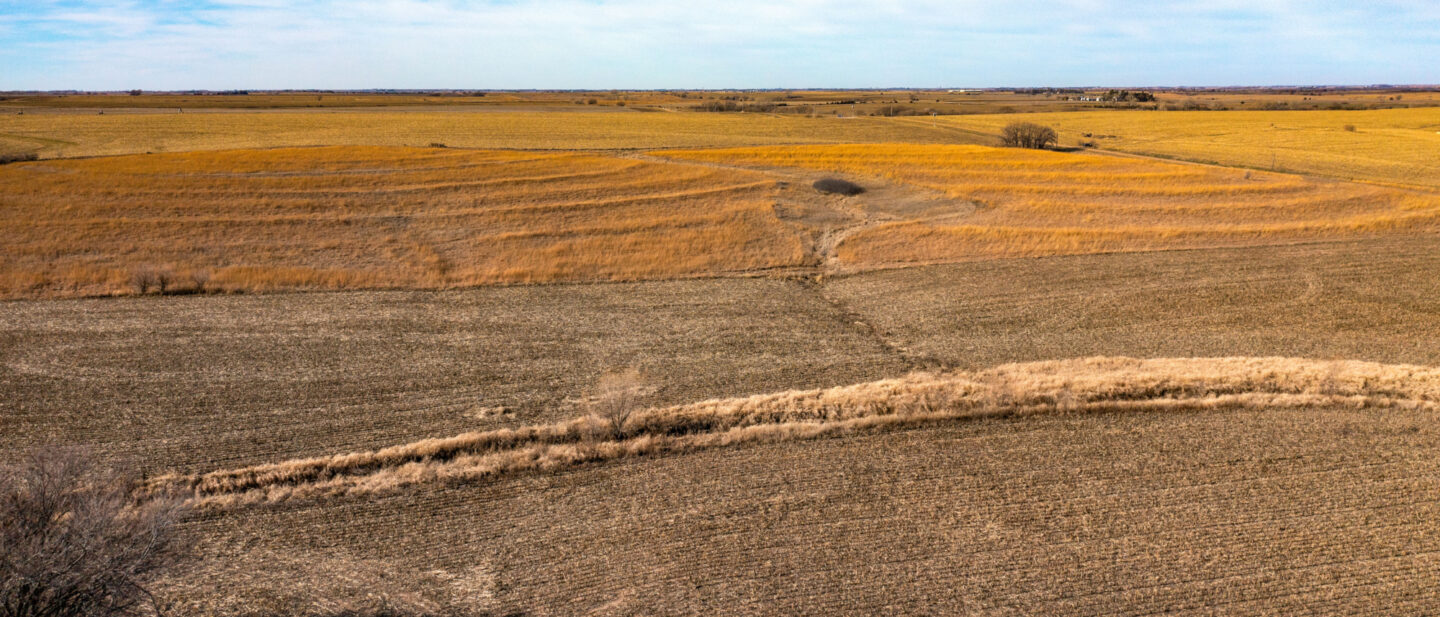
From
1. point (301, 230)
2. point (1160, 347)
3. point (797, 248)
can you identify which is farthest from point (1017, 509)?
point (301, 230)

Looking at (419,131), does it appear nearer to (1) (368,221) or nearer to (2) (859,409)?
(1) (368,221)

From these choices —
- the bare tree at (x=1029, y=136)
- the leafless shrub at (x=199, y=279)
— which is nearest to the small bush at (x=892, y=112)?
the bare tree at (x=1029, y=136)

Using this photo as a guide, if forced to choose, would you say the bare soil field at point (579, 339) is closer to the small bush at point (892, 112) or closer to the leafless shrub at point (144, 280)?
the leafless shrub at point (144, 280)

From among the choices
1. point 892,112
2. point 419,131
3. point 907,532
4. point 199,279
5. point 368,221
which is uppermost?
point 892,112

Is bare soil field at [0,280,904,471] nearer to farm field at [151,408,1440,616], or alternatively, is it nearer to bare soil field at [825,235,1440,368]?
bare soil field at [825,235,1440,368]

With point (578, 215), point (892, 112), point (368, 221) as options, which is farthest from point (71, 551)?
point (892, 112)

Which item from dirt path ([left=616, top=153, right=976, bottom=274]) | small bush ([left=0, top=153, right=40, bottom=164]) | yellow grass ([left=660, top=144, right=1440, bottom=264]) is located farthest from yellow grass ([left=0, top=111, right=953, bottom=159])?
dirt path ([left=616, top=153, right=976, bottom=274])
